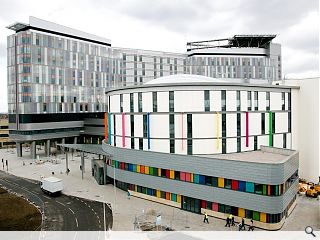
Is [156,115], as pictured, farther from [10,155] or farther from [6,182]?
[10,155]

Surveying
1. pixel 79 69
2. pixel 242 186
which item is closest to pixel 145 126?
pixel 242 186

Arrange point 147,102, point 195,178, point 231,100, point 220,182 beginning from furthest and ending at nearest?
point 147,102 → point 231,100 → point 195,178 → point 220,182

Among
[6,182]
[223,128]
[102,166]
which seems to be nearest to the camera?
[223,128]

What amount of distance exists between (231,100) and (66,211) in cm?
3152

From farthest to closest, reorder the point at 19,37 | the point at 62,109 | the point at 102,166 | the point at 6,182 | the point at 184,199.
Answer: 1. the point at 62,109
2. the point at 19,37
3. the point at 6,182
4. the point at 102,166
5. the point at 184,199

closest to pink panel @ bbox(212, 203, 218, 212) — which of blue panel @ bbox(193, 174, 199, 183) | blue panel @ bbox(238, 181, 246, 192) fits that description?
blue panel @ bbox(193, 174, 199, 183)

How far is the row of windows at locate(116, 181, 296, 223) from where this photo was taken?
36438mm

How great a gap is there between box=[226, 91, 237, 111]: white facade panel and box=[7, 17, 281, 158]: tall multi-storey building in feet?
202

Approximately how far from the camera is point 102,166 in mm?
57094

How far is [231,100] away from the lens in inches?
1879

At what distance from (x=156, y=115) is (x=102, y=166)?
17.1m

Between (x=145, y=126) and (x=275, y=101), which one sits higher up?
(x=275, y=101)

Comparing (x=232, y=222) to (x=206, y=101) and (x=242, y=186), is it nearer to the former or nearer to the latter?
(x=242, y=186)

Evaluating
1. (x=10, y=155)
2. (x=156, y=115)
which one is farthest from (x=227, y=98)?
(x=10, y=155)
